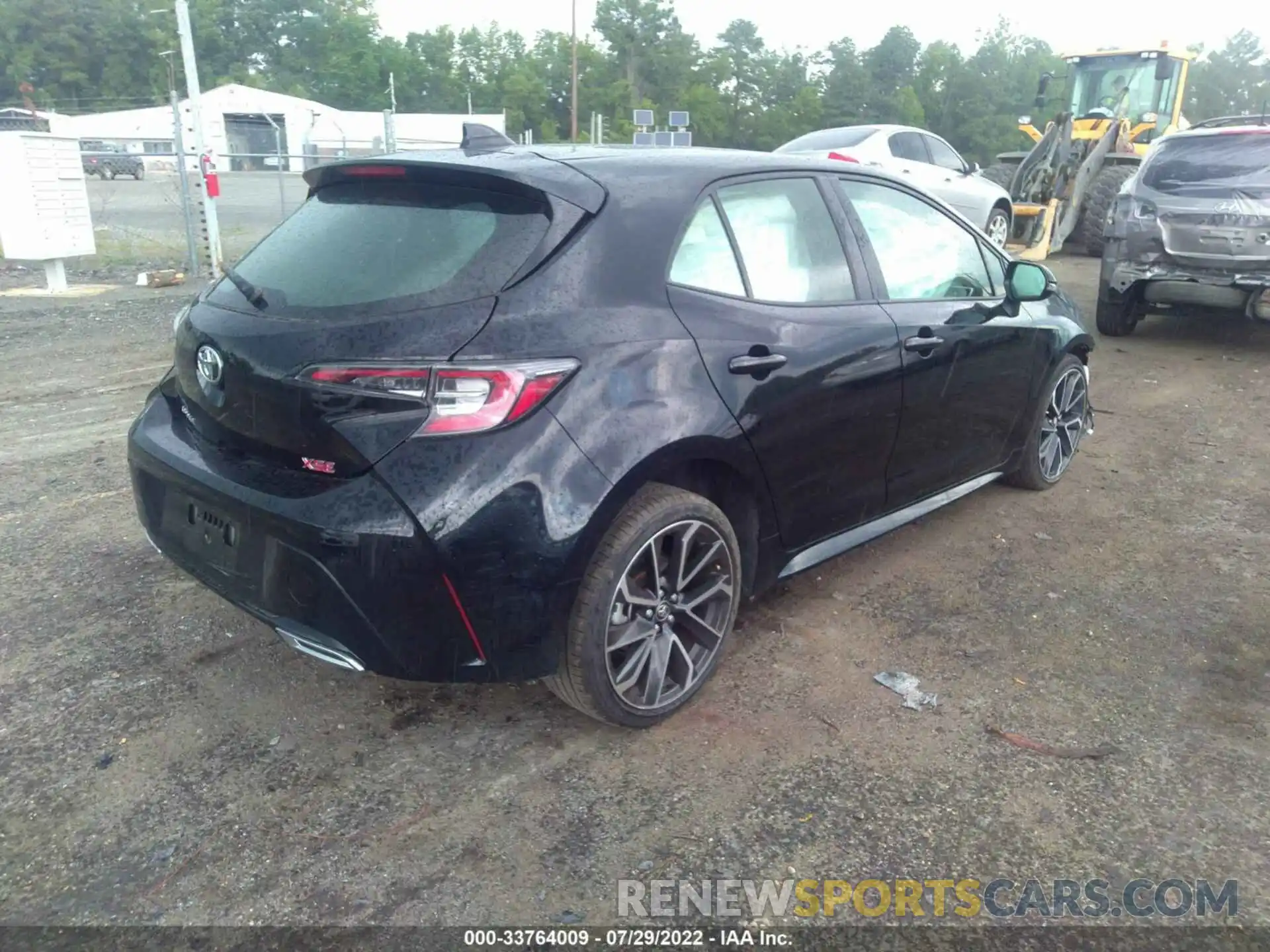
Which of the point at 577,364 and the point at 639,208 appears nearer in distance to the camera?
the point at 577,364

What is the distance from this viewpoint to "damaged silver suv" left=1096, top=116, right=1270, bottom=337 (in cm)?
764

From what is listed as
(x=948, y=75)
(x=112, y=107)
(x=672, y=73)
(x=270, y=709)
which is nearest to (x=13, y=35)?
(x=112, y=107)

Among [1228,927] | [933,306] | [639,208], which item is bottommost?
[1228,927]

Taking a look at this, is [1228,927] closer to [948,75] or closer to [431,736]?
[431,736]

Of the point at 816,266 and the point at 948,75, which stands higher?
the point at 948,75

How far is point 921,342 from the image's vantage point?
3689 millimetres

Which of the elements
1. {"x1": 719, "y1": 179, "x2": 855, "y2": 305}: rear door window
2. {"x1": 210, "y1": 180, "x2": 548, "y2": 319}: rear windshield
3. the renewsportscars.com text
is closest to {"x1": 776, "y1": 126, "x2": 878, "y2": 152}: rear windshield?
{"x1": 719, "y1": 179, "x2": 855, "y2": 305}: rear door window

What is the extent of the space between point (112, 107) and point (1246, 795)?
299ft

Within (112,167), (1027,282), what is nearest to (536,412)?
(1027,282)

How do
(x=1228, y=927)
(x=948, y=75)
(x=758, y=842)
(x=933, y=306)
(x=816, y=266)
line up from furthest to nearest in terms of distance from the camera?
(x=948, y=75)
(x=933, y=306)
(x=816, y=266)
(x=758, y=842)
(x=1228, y=927)

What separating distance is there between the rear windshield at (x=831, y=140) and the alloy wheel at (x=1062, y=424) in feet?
20.8

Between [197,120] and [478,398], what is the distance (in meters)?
11.0

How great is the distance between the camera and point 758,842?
251 centimetres

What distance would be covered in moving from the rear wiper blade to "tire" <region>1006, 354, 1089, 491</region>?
11.6ft
